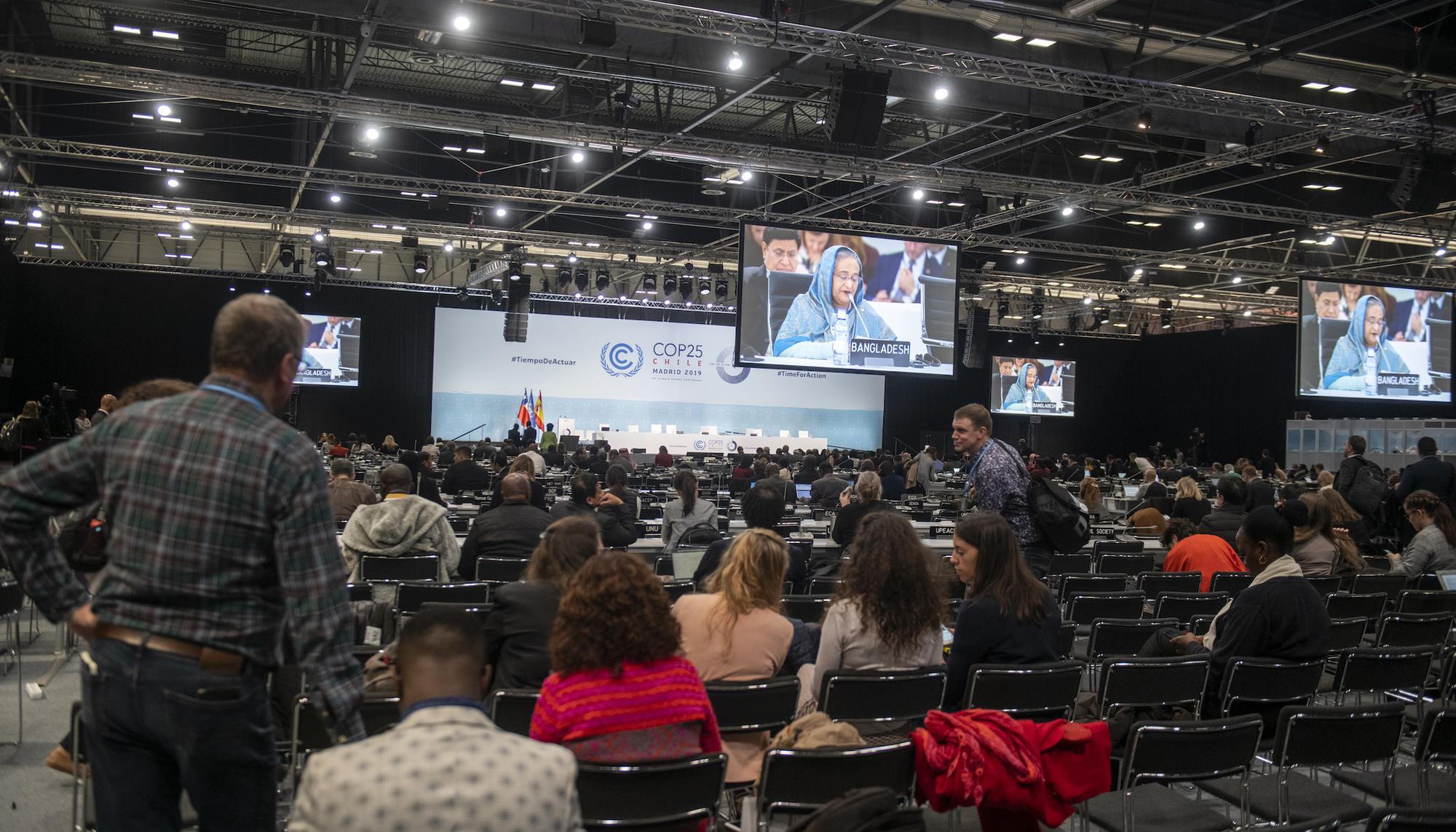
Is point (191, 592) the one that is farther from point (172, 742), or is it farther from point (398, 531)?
point (398, 531)

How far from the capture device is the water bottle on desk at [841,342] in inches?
502

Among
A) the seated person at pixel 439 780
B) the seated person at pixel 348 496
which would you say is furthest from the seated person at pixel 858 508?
the seated person at pixel 439 780

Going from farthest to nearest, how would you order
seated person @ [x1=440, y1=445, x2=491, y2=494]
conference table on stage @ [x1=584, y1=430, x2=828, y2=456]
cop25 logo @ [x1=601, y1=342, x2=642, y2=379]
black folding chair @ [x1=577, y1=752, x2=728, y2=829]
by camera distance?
cop25 logo @ [x1=601, y1=342, x2=642, y2=379], conference table on stage @ [x1=584, y1=430, x2=828, y2=456], seated person @ [x1=440, y1=445, x2=491, y2=494], black folding chair @ [x1=577, y1=752, x2=728, y2=829]

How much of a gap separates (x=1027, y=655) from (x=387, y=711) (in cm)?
218

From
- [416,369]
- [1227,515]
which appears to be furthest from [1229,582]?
A: [416,369]

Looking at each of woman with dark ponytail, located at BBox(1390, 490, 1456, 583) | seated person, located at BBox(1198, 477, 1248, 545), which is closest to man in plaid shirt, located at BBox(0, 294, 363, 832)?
woman with dark ponytail, located at BBox(1390, 490, 1456, 583)

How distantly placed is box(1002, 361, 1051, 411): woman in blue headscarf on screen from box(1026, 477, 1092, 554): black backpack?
80.5ft

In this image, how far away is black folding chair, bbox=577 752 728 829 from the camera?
2459mm

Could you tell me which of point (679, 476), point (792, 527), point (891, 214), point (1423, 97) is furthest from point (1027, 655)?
point (891, 214)

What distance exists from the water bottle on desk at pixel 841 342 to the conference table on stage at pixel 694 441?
1163 cm

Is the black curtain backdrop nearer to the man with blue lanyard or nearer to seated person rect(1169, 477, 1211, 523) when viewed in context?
seated person rect(1169, 477, 1211, 523)

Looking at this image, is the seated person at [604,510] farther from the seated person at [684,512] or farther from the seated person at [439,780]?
the seated person at [439,780]

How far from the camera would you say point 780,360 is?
12.6 m

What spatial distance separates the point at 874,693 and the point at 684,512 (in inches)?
180
